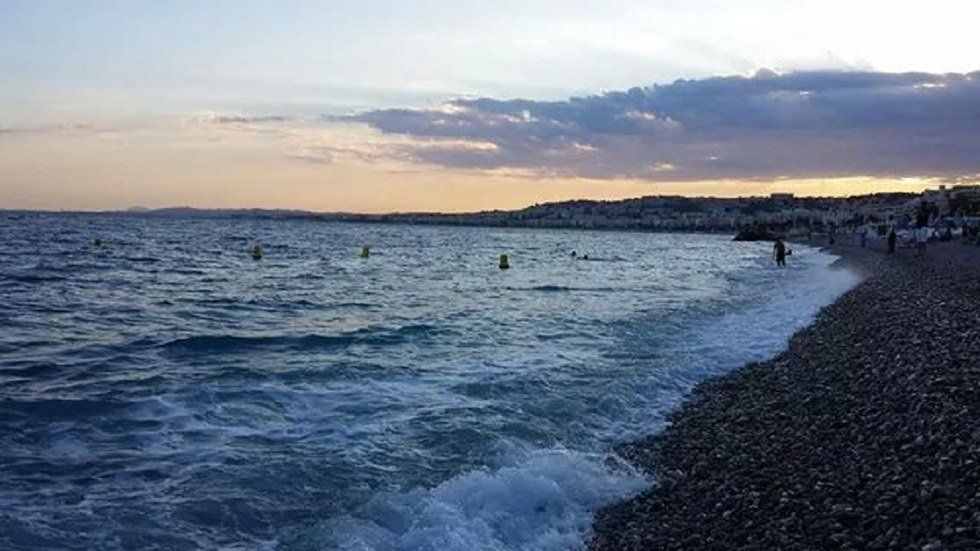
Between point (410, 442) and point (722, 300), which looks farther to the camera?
point (722, 300)

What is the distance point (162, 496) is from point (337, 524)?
90.0 inches

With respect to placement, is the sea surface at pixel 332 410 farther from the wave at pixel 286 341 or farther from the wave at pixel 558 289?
the wave at pixel 558 289

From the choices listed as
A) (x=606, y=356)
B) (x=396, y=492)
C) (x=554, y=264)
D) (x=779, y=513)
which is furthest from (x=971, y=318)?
(x=554, y=264)

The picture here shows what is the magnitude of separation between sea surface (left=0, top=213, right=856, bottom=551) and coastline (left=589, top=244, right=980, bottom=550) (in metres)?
0.84

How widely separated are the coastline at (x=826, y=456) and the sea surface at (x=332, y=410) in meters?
0.84

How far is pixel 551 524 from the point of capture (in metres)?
9.40

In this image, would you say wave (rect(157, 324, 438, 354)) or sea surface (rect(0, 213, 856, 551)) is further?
wave (rect(157, 324, 438, 354))

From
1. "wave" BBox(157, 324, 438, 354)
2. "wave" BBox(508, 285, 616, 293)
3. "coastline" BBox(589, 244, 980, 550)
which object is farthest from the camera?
"wave" BBox(508, 285, 616, 293)

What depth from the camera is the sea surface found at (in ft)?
30.3

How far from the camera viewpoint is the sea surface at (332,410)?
924 centimetres

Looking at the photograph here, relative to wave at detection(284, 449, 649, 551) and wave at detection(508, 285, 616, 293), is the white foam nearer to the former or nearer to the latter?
wave at detection(284, 449, 649, 551)

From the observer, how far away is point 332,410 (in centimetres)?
1427

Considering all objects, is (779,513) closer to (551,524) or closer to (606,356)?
(551,524)

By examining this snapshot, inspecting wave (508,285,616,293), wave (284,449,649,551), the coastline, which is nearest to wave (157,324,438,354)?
the coastline
